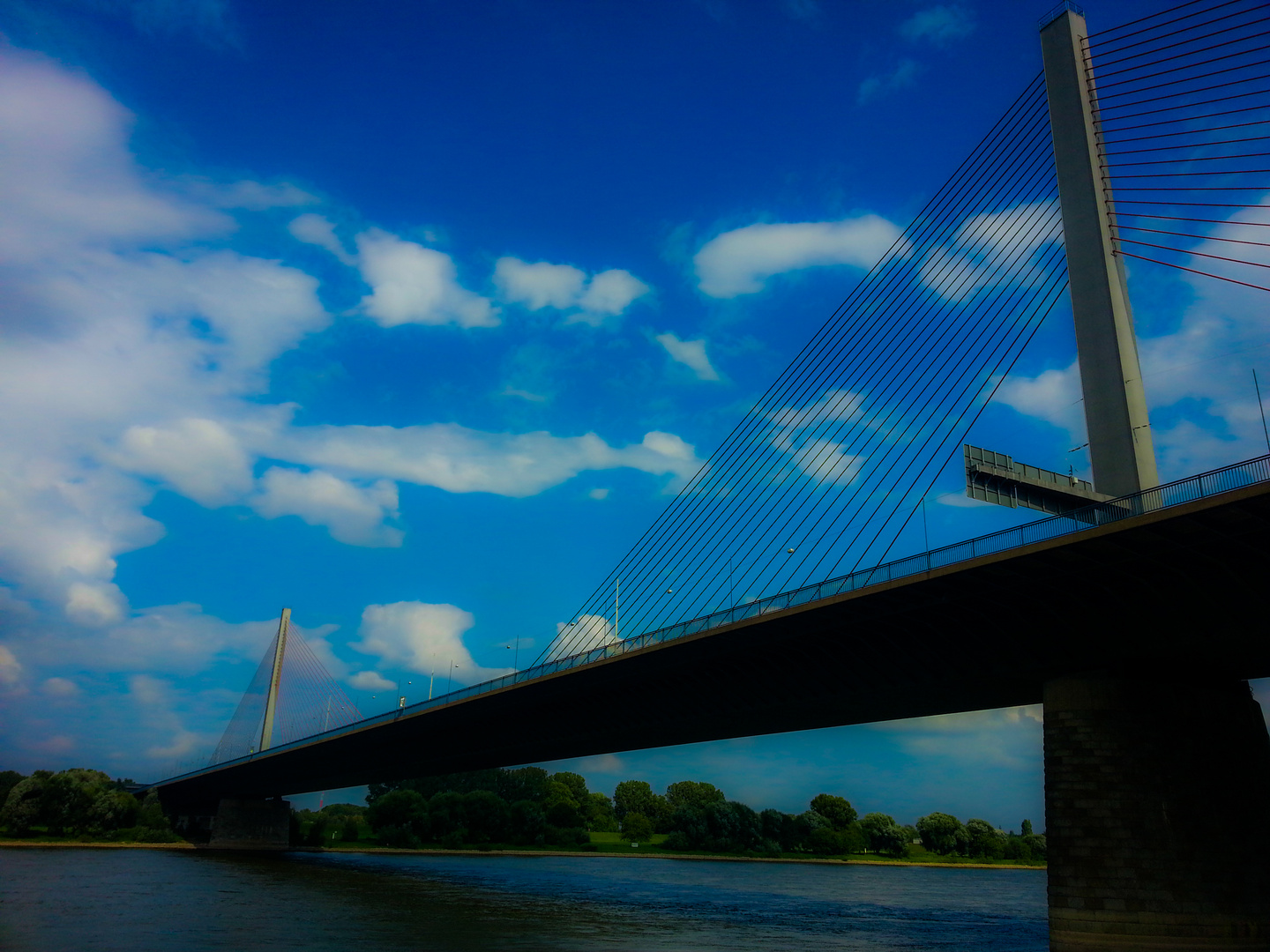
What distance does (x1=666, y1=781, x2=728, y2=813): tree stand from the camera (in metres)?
132

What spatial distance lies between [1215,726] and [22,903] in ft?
139

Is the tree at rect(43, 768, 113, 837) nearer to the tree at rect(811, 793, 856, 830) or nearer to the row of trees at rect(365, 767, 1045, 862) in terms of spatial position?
the row of trees at rect(365, 767, 1045, 862)

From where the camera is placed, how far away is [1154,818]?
26.2 metres

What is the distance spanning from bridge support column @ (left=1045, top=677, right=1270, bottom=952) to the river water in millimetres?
6865

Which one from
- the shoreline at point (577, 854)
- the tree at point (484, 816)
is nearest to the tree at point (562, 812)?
the shoreline at point (577, 854)

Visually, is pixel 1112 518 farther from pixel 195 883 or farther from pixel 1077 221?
pixel 195 883

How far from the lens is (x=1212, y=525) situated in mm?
22609

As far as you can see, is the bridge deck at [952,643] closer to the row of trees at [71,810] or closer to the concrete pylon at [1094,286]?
the concrete pylon at [1094,286]

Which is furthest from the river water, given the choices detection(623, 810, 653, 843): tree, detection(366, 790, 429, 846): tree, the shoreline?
detection(623, 810, 653, 843): tree

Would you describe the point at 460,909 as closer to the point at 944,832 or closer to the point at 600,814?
the point at 944,832

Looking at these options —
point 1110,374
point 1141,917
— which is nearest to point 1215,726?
point 1141,917

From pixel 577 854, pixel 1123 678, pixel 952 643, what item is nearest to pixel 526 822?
pixel 577 854

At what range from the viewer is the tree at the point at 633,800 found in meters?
129

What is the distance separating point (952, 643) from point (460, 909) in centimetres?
2410
